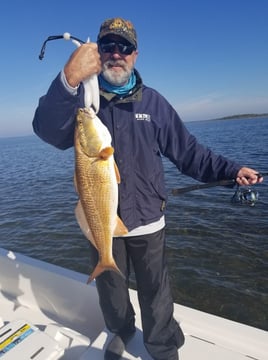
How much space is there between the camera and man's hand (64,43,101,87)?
2141 mm

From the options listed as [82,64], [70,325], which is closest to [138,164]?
[82,64]

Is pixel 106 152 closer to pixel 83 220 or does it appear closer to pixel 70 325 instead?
pixel 83 220

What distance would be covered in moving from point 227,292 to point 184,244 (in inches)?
85.2

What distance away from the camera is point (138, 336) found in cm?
338

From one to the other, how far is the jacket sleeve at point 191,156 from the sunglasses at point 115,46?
2.04ft

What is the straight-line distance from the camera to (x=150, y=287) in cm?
293

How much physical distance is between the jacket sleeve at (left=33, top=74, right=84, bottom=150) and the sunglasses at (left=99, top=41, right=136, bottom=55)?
42 cm

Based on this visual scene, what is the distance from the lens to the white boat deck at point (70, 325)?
301 cm

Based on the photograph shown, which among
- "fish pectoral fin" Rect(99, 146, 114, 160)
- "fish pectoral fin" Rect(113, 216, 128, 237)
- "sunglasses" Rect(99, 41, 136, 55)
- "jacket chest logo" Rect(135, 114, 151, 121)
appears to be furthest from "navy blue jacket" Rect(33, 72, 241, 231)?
"fish pectoral fin" Rect(99, 146, 114, 160)

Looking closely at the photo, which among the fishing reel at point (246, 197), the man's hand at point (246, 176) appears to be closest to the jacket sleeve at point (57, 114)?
the man's hand at point (246, 176)

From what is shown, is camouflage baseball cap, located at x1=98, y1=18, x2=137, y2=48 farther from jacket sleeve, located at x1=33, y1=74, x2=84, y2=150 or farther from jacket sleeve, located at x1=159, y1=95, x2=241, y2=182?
jacket sleeve, located at x1=159, y1=95, x2=241, y2=182

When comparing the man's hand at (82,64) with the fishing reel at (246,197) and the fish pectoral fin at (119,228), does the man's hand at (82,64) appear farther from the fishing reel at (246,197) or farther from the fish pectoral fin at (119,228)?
the fishing reel at (246,197)

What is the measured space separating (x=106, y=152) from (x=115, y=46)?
1001 mm

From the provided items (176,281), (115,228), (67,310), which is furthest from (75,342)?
(176,281)
